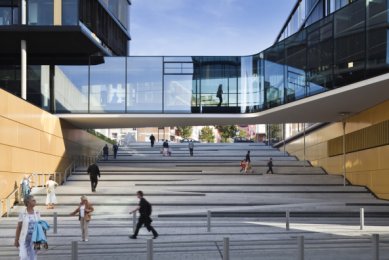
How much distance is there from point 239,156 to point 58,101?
59.5ft

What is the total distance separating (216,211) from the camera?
22844 mm

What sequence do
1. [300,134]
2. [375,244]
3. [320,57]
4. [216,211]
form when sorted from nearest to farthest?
[375,244], [216,211], [320,57], [300,134]

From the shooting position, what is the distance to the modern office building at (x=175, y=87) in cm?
2742

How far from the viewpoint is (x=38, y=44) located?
3228 centimetres

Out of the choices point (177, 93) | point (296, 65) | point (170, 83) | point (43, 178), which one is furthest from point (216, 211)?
point (170, 83)

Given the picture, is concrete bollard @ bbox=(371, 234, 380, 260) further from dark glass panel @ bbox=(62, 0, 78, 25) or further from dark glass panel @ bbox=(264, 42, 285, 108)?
dark glass panel @ bbox=(62, 0, 78, 25)

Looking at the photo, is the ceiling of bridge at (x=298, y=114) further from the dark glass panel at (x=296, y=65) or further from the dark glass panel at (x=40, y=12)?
the dark glass panel at (x=40, y=12)

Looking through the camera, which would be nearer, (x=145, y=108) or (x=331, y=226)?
(x=331, y=226)

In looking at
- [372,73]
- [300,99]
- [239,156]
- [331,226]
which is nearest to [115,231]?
[331,226]

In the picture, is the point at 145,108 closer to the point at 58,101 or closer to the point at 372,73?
the point at 58,101

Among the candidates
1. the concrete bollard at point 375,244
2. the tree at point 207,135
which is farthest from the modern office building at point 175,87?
the tree at point 207,135

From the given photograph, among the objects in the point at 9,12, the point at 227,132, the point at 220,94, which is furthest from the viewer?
the point at 227,132

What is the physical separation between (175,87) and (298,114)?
7.75 metres

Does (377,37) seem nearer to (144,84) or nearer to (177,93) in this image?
(177,93)
